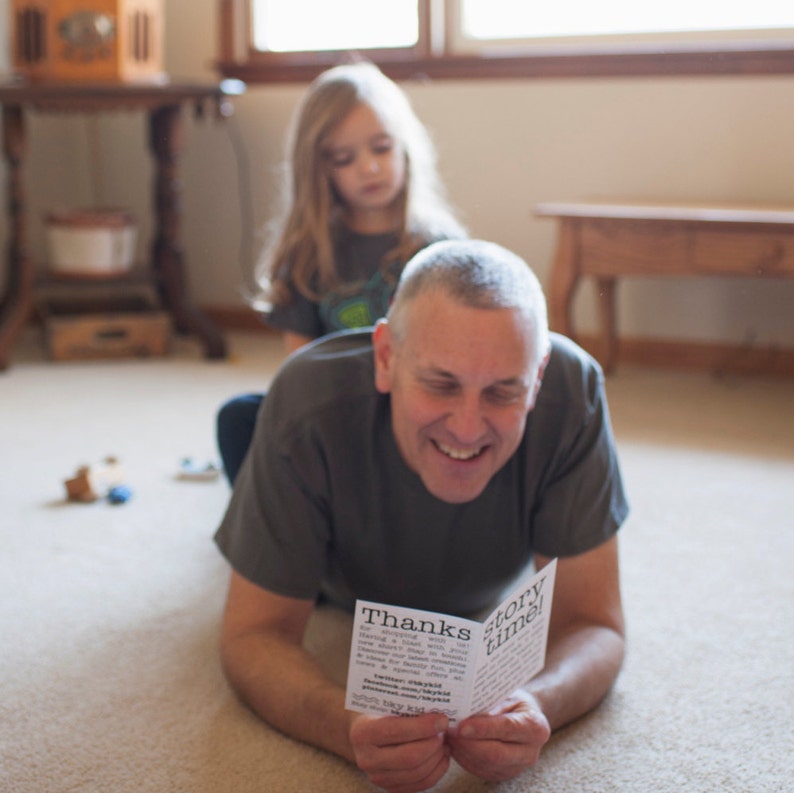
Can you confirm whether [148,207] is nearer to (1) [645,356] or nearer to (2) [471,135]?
(2) [471,135]

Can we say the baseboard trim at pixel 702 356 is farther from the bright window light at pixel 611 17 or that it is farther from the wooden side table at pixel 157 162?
the wooden side table at pixel 157 162

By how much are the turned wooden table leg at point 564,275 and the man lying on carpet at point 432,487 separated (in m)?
1.52

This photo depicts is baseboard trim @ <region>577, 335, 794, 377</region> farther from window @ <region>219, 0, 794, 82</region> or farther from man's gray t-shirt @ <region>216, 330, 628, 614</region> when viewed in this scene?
man's gray t-shirt @ <region>216, 330, 628, 614</region>

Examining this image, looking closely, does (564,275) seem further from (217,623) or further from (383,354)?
(383,354)

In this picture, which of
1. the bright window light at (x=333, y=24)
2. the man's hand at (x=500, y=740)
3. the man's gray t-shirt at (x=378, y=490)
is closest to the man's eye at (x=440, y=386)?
the man's gray t-shirt at (x=378, y=490)

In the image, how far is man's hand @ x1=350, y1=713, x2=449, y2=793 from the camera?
3.32ft

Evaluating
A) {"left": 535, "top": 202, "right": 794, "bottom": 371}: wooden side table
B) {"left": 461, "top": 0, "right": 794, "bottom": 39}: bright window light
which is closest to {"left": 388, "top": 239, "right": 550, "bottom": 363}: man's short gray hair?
{"left": 535, "top": 202, "right": 794, "bottom": 371}: wooden side table

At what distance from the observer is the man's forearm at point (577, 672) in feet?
3.81

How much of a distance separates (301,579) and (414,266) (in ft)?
1.20

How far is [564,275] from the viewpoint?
9.16 ft

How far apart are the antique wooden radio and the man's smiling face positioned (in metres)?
2.32

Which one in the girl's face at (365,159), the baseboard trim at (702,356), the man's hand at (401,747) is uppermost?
the girl's face at (365,159)

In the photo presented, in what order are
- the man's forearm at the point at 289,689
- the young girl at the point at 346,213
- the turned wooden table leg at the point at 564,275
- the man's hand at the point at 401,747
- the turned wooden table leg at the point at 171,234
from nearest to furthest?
the man's hand at the point at 401,747, the man's forearm at the point at 289,689, the young girl at the point at 346,213, the turned wooden table leg at the point at 564,275, the turned wooden table leg at the point at 171,234

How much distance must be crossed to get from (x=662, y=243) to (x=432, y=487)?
1.66 meters
